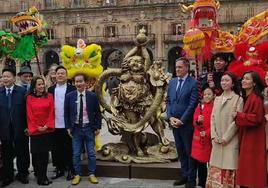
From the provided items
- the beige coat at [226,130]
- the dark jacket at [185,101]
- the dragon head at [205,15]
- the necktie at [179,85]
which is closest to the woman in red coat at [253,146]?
the beige coat at [226,130]

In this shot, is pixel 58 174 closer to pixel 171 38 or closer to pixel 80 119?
pixel 80 119

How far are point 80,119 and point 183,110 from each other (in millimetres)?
1309

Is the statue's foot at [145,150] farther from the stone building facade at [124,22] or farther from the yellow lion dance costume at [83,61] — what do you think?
the stone building facade at [124,22]

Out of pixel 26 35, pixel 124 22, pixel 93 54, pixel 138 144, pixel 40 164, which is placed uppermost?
pixel 124 22

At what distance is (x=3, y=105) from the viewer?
17.6 feet

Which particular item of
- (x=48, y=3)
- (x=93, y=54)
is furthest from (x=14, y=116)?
(x=48, y=3)

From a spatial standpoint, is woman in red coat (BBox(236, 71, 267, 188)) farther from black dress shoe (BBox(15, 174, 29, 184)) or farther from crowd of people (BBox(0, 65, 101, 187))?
black dress shoe (BBox(15, 174, 29, 184))

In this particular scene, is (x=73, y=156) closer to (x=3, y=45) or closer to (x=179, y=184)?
(x=179, y=184)

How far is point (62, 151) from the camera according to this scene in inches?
230

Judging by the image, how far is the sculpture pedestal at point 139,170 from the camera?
18.3 ft

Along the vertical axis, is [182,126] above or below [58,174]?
above

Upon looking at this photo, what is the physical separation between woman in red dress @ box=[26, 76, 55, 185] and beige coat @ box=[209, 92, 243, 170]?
2.09m

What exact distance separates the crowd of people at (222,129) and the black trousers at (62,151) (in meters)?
1.57

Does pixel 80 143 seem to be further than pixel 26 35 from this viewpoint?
No
